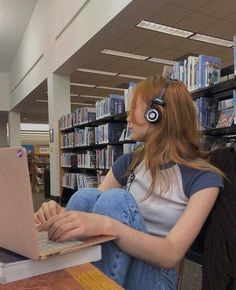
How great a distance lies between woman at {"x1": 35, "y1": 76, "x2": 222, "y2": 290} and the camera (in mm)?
694

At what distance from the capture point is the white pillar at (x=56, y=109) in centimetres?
544

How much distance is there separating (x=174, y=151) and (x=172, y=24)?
4.31 meters

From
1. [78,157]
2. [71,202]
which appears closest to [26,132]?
[78,157]

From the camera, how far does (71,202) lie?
2.94ft

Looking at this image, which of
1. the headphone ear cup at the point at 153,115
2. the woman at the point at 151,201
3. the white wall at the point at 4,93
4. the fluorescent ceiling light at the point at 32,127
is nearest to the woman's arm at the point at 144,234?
the woman at the point at 151,201

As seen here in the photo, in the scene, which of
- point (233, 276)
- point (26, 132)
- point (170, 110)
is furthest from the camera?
point (26, 132)

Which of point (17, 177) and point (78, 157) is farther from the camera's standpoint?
point (78, 157)

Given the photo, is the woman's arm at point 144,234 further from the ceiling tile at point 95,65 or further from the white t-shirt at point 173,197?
the ceiling tile at point 95,65

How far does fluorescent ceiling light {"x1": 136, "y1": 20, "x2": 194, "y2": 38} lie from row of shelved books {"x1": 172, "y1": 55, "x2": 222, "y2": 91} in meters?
2.65

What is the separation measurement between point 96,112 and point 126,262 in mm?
3491

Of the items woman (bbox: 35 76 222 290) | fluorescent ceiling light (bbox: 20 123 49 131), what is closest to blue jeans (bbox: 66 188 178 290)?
woman (bbox: 35 76 222 290)

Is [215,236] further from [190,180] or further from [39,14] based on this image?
[39,14]

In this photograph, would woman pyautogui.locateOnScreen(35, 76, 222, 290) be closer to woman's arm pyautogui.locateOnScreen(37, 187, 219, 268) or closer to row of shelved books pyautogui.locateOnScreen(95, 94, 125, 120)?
woman's arm pyautogui.locateOnScreen(37, 187, 219, 268)

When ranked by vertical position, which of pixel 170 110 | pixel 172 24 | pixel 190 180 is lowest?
pixel 190 180
